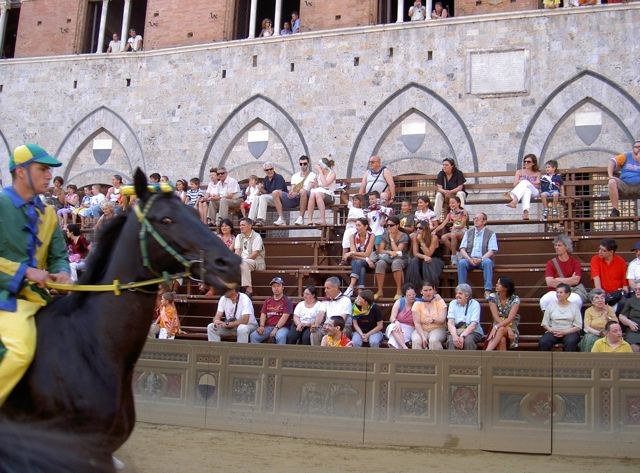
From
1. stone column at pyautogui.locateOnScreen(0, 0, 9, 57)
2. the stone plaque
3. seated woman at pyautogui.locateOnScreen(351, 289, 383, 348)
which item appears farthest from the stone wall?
stone column at pyautogui.locateOnScreen(0, 0, 9, 57)

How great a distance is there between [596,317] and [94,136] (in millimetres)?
18717

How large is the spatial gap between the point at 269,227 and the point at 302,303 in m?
3.87

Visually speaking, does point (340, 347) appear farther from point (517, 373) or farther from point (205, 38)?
point (205, 38)

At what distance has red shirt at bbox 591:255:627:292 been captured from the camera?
10.9 meters

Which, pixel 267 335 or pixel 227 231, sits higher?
pixel 227 231

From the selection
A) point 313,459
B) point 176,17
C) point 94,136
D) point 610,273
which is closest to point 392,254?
point 610,273

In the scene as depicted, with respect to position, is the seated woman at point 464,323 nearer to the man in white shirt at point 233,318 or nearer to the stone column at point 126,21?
the man in white shirt at point 233,318

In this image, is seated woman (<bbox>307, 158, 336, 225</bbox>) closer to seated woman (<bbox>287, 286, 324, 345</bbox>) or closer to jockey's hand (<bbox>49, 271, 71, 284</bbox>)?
seated woman (<bbox>287, 286, 324, 345</bbox>)

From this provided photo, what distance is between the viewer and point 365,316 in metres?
11.1

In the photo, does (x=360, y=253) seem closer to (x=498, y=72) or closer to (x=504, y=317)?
(x=504, y=317)

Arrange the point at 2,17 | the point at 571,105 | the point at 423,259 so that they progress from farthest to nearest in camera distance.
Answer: the point at 2,17 < the point at 571,105 < the point at 423,259

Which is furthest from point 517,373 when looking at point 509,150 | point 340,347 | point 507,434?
point 509,150

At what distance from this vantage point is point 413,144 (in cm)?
2050

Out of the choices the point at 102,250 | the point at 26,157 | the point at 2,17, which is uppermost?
the point at 2,17
